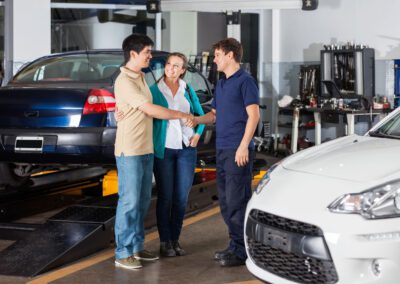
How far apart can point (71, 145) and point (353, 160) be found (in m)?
3.05

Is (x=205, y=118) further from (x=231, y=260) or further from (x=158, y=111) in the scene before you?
(x=231, y=260)

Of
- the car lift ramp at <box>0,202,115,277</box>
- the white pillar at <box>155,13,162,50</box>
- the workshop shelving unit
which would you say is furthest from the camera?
the white pillar at <box>155,13,162,50</box>

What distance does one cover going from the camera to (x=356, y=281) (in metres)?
3.87

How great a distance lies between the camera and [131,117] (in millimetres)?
5453

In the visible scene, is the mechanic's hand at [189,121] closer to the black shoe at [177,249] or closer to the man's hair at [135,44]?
the man's hair at [135,44]

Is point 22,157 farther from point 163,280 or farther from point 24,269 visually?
point 163,280

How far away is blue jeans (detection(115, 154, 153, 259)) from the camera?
17.9ft

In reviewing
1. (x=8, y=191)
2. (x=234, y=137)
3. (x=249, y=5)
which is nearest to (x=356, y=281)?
Answer: (x=234, y=137)

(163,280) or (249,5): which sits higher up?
(249,5)

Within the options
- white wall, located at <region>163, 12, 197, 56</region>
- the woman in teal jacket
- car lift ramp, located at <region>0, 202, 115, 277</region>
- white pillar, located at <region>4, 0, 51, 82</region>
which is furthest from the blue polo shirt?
white wall, located at <region>163, 12, 197, 56</region>

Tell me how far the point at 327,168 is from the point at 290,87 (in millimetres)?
11928

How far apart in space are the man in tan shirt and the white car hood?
3.85 feet

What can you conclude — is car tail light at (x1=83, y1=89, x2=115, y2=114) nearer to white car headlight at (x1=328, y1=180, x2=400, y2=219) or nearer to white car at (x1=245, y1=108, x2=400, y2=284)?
white car at (x1=245, y1=108, x2=400, y2=284)

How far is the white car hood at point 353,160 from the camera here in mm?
4141
